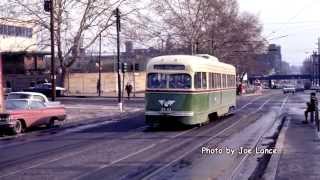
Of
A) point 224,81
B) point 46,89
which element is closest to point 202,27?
point 46,89

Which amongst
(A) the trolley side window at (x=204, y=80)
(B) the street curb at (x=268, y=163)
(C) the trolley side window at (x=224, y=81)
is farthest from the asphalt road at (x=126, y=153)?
(C) the trolley side window at (x=224, y=81)

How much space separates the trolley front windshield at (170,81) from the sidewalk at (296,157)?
4348mm

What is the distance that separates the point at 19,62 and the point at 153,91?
231 feet

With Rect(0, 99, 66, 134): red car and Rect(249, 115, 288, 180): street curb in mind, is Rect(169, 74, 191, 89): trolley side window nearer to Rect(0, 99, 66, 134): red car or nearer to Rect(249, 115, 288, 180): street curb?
Rect(249, 115, 288, 180): street curb

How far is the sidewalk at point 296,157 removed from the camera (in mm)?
13073

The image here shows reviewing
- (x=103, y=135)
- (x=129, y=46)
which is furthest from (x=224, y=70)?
(x=129, y=46)

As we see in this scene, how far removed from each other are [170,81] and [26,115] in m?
5.97

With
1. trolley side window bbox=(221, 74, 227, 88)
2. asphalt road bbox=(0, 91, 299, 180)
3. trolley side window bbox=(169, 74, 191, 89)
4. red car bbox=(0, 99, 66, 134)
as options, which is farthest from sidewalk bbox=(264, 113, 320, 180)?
red car bbox=(0, 99, 66, 134)

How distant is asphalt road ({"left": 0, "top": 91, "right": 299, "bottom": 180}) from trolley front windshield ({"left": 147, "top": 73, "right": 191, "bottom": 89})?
177 centimetres

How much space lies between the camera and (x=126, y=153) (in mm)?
17500

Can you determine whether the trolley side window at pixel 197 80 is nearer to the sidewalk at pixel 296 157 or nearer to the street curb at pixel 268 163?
the sidewalk at pixel 296 157

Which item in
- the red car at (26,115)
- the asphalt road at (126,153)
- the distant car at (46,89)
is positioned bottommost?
the asphalt road at (126,153)

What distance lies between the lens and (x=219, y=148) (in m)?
18.5

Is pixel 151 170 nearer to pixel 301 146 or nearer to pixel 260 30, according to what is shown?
pixel 301 146
